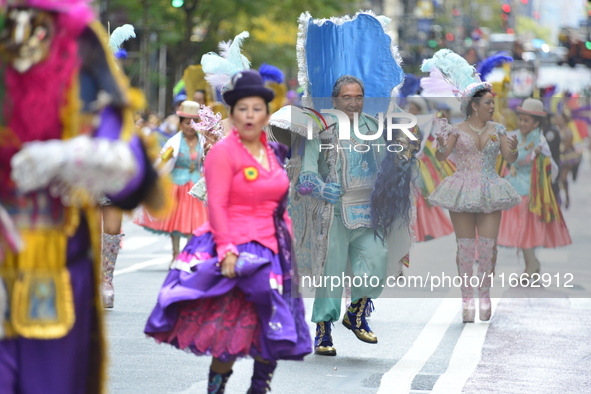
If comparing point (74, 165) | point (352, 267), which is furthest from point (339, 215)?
point (74, 165)

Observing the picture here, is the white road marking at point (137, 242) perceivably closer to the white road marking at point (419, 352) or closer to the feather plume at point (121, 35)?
the white road marking at point (419, 352)

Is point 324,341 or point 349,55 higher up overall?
point 349,55

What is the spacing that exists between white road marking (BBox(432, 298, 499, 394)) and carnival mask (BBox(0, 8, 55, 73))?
3.85 metres

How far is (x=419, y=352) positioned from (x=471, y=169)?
2.29m

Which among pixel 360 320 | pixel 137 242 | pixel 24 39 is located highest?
pixel 24 39

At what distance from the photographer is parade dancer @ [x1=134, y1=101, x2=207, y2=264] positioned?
12.0 m

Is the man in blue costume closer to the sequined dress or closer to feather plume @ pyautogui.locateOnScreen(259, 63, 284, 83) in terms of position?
feather plume @ pyautogui.locateOnScreen(259, 63, 284, 83)

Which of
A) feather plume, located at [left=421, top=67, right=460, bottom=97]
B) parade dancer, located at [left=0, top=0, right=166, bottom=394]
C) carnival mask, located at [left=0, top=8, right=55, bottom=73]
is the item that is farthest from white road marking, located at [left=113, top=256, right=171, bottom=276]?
carnival mask, located at [left=0, top=8, right=55, bottom=73]

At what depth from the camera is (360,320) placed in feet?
27.8

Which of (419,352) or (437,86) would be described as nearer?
(419,352)

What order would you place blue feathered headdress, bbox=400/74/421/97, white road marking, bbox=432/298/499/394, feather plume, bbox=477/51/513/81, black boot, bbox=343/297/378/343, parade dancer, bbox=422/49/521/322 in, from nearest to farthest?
white road marking, bbox=432/298/499/394 < black boot, bbox=343/297/378/343 < parade dancer, bbox=422/49/521/322 < feather plume, bbox=477/51/513/81 < blue feathered headdress, bbox=400/74/421/97

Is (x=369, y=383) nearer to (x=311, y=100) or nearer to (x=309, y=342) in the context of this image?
(x=309, y=342)

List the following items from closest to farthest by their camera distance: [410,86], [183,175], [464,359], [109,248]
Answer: [464,359]
[109,248]
[183,175]
[410,86]

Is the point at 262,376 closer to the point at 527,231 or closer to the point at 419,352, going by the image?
the point at 419,352
